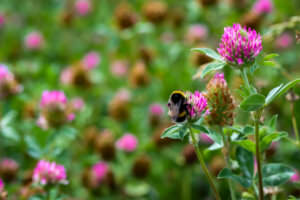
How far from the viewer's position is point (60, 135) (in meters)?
1.73

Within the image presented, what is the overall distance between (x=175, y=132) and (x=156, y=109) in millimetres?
1466

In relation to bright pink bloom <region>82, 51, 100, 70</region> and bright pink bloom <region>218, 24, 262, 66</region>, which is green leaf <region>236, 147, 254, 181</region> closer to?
bright pink bloom <region>218, 24, 262, 66</region>

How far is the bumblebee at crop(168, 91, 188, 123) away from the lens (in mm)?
917

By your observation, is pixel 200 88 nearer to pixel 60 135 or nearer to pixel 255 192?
pixel 60 135

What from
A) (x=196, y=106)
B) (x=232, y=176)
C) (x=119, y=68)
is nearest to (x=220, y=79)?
(x=196, y=106)

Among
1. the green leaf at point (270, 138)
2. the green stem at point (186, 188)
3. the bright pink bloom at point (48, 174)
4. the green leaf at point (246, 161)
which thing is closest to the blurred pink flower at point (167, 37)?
the green stem at point (186, 188)

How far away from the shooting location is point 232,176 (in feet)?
3.30

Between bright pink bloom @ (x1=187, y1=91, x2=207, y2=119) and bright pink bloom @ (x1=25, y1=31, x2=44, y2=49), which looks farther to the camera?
bright pink bloom @ (x1=25, y1=31, x2=44, y2=49)

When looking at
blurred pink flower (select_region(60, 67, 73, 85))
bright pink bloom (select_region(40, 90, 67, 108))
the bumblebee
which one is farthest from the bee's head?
blurred pink flower (select_region(60, 67, 73, 85))

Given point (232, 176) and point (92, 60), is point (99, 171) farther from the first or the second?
point (92, 60)

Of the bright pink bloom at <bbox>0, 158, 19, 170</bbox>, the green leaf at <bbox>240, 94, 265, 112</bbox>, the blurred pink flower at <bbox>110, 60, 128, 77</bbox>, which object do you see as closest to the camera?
the green leaf at <bbox>240, 94, 265, 112</bbox>

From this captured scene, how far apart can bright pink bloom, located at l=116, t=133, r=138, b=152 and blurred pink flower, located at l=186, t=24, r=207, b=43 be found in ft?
2.97

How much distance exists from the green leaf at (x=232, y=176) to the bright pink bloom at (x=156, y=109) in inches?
54.2

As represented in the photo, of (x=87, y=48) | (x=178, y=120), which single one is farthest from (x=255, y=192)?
(x=87, y=48)
